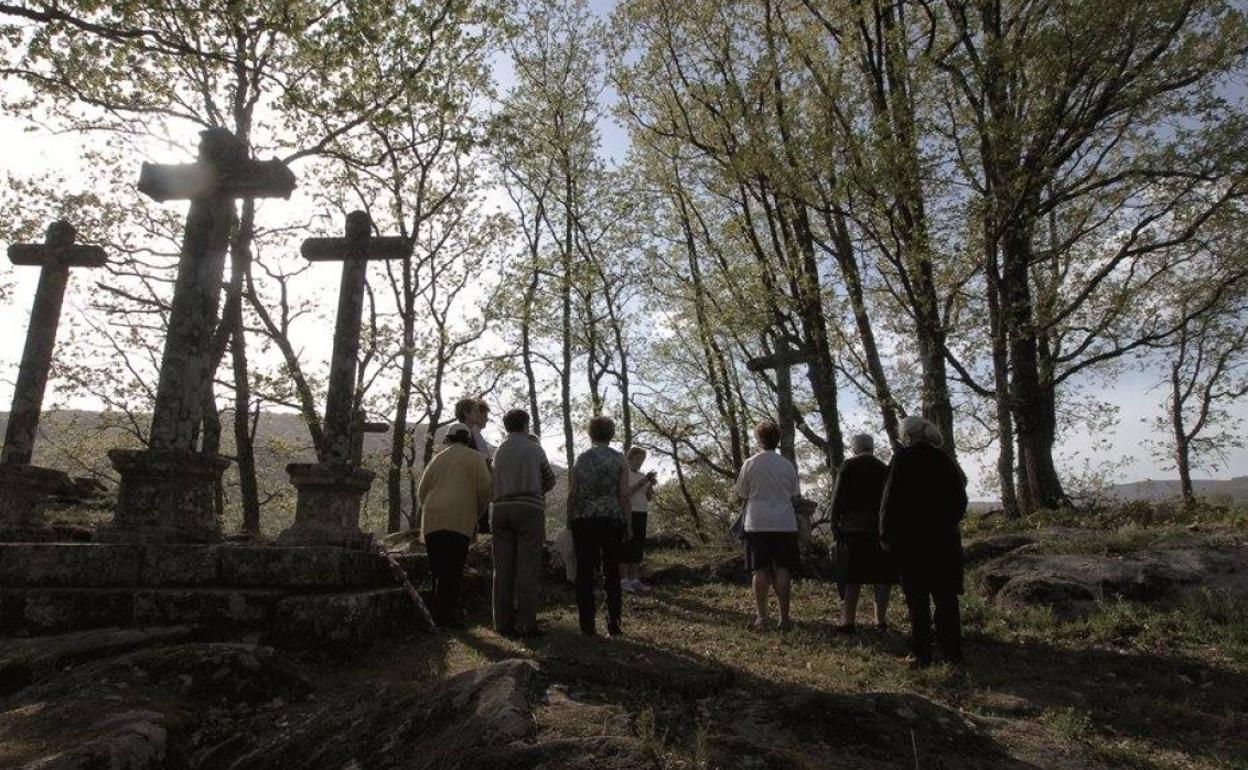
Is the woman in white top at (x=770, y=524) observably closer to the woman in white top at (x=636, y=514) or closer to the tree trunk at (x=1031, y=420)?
the woman in white top at (x=636, y=514)

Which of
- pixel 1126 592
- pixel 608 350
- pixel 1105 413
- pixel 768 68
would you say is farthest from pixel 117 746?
pixel 1105 413

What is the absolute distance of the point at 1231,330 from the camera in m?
22.4

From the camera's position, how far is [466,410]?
8594 millimetres

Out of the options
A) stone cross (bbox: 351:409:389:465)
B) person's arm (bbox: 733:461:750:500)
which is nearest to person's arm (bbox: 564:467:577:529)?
person's arm (bbox: 733:461:750:500)

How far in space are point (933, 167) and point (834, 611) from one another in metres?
7.18

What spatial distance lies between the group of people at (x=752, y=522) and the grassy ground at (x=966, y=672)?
0.39m

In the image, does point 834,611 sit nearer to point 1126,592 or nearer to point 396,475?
point 1126,592

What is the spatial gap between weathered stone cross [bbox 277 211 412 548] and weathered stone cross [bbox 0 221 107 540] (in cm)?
409

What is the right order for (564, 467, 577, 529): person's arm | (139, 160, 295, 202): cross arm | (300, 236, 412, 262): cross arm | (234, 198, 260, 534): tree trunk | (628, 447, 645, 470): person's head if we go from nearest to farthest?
(564, 467, 577, 529): person's arm → (139, 160, 295, 202): cross arm → (300, 236, 412, 262): cross arm → (628, 447, 645, 470): person's head → (234, 198, 260, 534): tree trunk

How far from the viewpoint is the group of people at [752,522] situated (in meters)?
6.47

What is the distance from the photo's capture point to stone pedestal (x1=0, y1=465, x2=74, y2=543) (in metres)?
9.89

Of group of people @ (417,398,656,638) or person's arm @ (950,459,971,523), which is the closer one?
person's arm @ (950,459,971,523)

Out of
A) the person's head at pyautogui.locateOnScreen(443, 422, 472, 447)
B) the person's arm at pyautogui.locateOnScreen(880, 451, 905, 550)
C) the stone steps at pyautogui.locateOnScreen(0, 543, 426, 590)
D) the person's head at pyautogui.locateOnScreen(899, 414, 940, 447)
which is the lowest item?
the stone steps at pyautogui.locateOnScreen(0, 543, 426, 590)

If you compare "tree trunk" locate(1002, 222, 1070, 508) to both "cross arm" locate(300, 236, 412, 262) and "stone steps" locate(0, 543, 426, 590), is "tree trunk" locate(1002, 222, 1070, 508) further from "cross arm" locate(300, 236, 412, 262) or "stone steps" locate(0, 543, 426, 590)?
"stone steps" locate(0, 543, 426, 590)
